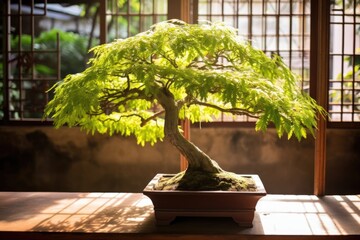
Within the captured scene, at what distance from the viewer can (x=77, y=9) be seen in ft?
29.1

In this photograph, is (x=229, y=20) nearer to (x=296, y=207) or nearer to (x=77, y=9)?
(x=296, y=207)

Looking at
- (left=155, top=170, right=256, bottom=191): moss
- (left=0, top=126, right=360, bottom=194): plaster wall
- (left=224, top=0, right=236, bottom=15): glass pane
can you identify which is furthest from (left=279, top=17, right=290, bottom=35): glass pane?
(left=155, top=170, right=256, bottom=191): moss

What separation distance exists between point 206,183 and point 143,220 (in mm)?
390

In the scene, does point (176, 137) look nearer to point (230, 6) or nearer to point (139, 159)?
point (139, 159)

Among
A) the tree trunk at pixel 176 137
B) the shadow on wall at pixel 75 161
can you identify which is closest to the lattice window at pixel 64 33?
the shadow on wall at pixel 75 161

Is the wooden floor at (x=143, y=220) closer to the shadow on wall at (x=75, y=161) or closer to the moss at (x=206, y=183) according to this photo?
the moss at (x=206, y=183)

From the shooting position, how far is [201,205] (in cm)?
279

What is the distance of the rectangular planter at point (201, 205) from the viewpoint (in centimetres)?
274

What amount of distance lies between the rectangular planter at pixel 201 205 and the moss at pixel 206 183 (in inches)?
2.9

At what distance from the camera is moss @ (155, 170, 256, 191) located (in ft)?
9.31

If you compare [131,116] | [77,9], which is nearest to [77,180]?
[131,116]

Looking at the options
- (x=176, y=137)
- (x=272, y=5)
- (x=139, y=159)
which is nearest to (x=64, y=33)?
(x=272, y=5)

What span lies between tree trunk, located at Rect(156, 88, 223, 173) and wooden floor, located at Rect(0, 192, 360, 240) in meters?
0.29

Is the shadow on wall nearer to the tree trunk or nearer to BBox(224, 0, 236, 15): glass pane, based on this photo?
BBox(224, 0, 236, 15): glass pane
